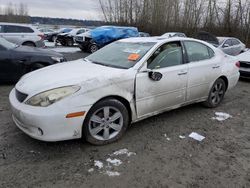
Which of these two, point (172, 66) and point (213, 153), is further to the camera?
point (172, 66)

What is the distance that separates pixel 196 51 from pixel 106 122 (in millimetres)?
2380

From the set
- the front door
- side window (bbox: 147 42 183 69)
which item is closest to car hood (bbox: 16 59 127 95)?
the front door

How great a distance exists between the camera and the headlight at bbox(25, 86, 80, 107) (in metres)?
3.10

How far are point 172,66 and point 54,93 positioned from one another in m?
2.02

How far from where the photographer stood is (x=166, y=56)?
420cm

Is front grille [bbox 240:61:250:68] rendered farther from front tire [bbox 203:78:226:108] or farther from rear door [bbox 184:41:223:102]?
rear door [bbox 184:41:223:102]

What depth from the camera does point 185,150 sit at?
349cm

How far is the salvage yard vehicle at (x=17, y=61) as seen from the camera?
6.35 m

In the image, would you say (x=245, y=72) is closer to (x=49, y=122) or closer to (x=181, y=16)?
(x=49, y=122)

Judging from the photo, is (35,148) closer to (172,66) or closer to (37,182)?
(37,182)

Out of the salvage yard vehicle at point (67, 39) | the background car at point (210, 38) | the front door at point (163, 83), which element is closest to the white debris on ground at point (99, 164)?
the front door at point (163, 83)

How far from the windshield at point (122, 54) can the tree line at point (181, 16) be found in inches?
813

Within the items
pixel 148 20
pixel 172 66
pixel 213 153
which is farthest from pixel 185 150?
pixel 148 20

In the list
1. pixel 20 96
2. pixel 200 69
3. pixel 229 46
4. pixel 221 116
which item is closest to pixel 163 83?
pixel 200 69
